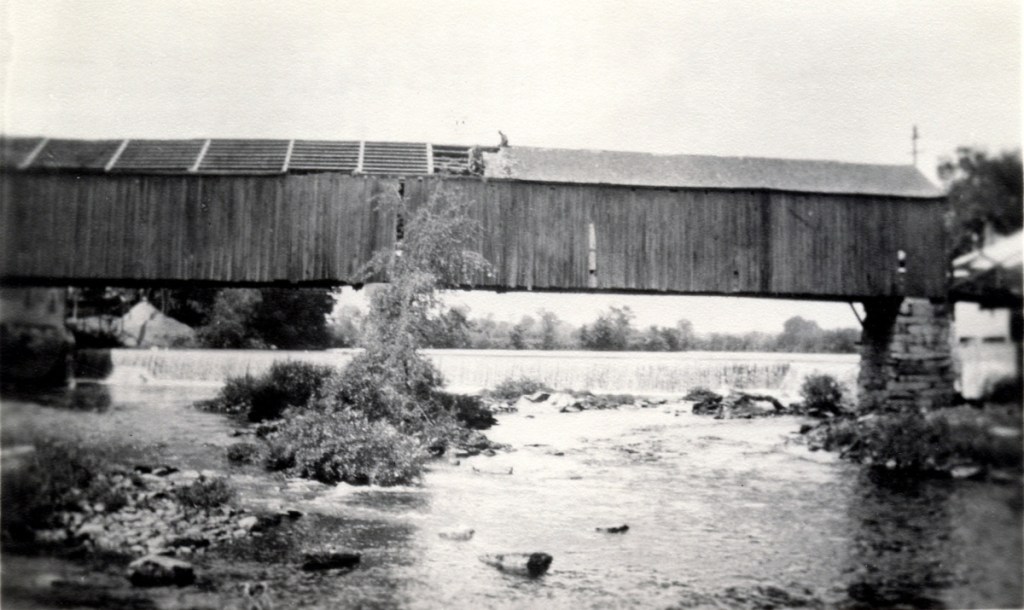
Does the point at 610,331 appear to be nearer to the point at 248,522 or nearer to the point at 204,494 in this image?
the point at 248,522

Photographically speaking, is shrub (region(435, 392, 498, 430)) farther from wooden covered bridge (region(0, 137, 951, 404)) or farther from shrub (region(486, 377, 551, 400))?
wooden covered bridge (region(0, 137, 951, 404))

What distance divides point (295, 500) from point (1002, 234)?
6.43 meters

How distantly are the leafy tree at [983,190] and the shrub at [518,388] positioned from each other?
4.26 metres

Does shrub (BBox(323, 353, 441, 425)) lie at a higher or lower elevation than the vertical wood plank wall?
lower

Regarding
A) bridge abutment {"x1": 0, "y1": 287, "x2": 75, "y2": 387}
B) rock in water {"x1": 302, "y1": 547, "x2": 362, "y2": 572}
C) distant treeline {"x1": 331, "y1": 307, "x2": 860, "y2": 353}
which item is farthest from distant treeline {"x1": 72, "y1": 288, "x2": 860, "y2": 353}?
rock in water {"x1": 302, "y1": 547, "x2": 362, "y2": 572}

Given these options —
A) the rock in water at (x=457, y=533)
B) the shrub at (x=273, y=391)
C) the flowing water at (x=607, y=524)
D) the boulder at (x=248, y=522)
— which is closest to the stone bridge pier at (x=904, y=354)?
the flowing water at (x=607, y=524)

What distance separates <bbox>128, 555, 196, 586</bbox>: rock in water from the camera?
4457mm

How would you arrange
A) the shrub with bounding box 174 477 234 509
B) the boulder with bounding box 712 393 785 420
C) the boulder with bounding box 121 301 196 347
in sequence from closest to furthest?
1. the shrub with bounding box 174 477 234 509
2. the boulder with bounding box 712 393 785 420
3. the boulder with bounding box 121 301 196 347

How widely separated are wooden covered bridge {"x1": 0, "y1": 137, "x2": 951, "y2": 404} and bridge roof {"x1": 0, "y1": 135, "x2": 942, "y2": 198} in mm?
17

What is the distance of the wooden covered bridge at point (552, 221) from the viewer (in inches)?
301

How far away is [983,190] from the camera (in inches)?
227

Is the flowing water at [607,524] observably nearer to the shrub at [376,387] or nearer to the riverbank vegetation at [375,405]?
the riverbank vegetation at [375,405]

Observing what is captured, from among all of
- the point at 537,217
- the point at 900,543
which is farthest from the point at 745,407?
the point at 537,217

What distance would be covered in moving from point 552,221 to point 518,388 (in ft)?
8.14
